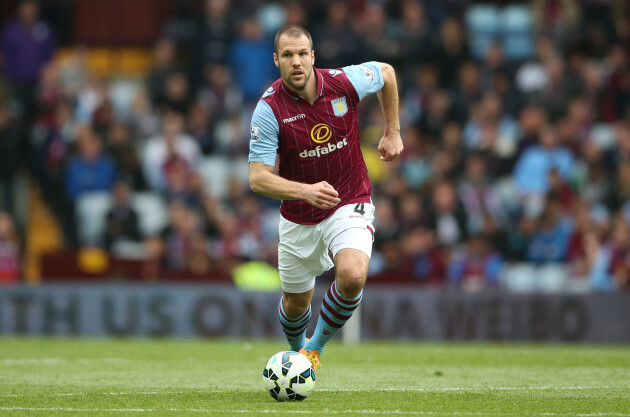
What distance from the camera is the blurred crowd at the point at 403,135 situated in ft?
51.7

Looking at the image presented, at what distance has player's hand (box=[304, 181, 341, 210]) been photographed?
298 inches

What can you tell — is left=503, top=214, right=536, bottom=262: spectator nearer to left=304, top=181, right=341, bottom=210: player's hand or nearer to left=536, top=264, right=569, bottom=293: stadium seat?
left=536, top=264, right=569, bottom=293: stadium seat

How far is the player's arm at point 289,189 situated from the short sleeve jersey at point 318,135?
13 cm

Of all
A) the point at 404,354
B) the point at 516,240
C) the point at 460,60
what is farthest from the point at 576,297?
the point at 460,60

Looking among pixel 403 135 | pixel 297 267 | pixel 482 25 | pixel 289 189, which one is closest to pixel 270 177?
pixel 289 189

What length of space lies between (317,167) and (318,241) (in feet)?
1.97

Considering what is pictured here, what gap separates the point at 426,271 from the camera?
15531 mm

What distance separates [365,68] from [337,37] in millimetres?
9118

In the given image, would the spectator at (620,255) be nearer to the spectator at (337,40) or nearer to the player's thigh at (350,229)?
the spectator at (337,40)

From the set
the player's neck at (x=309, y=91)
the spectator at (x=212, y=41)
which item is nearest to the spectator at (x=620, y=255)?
the spectator at (x=212, y=41)

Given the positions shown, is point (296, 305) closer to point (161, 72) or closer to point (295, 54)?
point (295, 54)

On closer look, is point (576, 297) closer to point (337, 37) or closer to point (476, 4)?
point (337, 37)

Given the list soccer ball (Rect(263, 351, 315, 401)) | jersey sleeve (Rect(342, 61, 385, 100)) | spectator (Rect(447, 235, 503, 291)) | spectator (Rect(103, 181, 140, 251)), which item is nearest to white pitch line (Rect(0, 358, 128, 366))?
soccer ball (Rect(263, 351, 315, 401))

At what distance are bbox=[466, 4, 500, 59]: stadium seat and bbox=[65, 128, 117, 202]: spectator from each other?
273 inches
